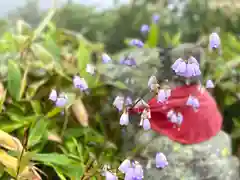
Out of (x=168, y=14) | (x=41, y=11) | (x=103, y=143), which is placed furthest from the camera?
(x=41, y=11)

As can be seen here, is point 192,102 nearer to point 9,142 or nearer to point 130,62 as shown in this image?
point 130,62

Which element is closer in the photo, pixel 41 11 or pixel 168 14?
pixel 168 14

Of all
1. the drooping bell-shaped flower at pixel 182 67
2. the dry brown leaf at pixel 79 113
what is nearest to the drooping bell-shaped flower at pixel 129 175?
the drooping bell-shaped flower at pixel 182 67

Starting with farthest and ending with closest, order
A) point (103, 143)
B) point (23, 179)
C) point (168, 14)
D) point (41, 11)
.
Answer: point (41, 11) < point (168, 14) < point (103, 143) < point (23, 179)

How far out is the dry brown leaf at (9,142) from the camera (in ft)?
2.31

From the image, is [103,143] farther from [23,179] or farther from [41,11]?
[41,11]

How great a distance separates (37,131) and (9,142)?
0.05 metres

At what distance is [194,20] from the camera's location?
141 cm

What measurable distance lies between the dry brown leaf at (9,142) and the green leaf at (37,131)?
0.8 inches

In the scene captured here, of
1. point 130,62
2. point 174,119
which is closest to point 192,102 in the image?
point 174,119

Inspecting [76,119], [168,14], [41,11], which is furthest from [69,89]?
[41,11]

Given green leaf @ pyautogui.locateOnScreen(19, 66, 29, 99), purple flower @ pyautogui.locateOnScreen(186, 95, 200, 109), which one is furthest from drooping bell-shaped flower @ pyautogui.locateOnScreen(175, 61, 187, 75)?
green leaf @ pyautogui.locateOnScreen(19, 66, 29, 99)

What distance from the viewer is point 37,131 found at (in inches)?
28.9

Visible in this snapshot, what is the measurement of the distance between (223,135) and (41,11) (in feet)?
3.14
